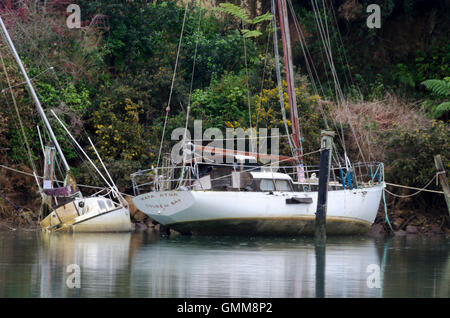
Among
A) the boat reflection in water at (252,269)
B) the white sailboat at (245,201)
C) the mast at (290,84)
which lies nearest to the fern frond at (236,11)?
the mast at (290,84)

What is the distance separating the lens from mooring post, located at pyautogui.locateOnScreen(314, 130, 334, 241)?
101 ft

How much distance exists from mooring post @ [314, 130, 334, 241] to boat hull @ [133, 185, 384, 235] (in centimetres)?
165

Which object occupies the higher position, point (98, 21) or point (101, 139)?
point (98, 21)

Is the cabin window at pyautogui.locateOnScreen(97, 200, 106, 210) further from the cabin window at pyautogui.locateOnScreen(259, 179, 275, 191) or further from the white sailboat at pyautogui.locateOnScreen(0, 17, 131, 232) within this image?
the cabin window at pyautogui.locateOnScreen(259, 179, 275, 191)

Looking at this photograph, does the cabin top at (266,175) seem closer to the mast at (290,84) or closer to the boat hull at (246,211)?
the boat hull at (246,211)

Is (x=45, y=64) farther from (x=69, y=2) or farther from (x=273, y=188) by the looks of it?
(x=273, y=188)

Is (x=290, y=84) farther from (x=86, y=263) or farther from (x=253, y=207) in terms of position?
(x=86, y=263)

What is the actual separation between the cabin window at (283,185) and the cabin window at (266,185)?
0.21 m

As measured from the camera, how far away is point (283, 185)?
33.0m

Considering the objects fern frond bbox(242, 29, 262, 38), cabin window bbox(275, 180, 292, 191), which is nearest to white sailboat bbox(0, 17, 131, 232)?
cabin window bbox(275, 180, 292, 191)

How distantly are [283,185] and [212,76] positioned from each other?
15.0m

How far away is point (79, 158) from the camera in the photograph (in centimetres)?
4234
